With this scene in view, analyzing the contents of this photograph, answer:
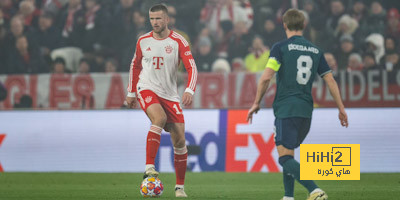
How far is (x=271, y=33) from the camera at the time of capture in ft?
56.4

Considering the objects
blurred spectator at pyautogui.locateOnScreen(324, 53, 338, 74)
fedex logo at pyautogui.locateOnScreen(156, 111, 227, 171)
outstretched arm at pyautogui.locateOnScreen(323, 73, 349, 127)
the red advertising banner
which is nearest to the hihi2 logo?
outstretched arm at pyautogui.locateOnScreen(323, 73, 349, 127)

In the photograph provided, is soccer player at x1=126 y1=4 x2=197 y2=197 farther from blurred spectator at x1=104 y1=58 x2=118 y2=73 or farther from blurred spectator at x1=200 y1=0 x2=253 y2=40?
blurred spectator at x1=200 y1=0 x2=253 y2=40

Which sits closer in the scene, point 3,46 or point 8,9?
point 3,46

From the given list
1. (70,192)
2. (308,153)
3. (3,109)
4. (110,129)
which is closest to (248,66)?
(110,129)

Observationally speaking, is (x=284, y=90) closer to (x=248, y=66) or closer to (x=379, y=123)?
(x=379, y=123)

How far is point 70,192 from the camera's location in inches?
395

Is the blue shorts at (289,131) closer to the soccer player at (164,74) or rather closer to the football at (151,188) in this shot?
the football at (151,188)

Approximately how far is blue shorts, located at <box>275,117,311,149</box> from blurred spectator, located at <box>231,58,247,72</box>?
9081mm

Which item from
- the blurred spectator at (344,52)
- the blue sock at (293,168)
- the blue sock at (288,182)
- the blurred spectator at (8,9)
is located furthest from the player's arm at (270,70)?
the blurred spectator at (8,9)

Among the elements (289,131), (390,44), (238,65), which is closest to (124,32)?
(238,65)

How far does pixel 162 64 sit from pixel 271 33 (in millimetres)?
8155

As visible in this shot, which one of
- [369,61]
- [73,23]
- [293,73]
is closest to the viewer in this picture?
[293,73]

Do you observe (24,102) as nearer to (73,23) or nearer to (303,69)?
(73,23)

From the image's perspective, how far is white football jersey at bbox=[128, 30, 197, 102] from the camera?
9367 mm
